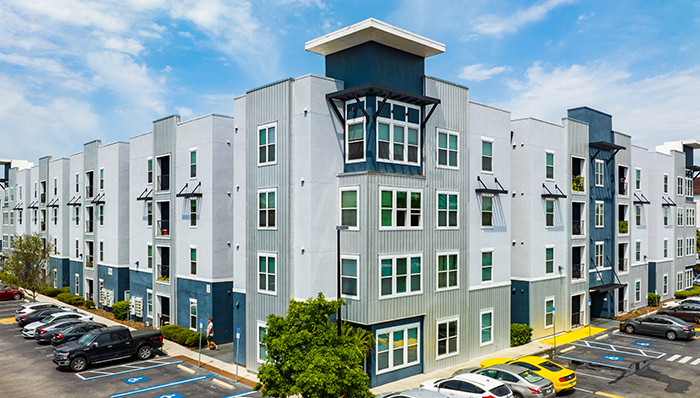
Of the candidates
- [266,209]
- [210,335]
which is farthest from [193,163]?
[210,335]

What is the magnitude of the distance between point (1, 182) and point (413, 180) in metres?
66.1

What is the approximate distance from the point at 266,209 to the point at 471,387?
12472 millimetres

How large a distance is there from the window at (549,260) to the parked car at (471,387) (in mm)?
16303

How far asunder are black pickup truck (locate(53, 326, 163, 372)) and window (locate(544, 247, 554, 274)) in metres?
24.3

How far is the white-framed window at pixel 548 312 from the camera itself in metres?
32.1

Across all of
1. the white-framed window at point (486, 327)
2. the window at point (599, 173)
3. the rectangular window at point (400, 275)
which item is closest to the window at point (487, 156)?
the rectangular window at point (400, 275)

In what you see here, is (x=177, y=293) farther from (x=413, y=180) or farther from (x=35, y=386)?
(x=413, y=180)

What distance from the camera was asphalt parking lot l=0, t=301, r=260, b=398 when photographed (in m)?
→ 21.5

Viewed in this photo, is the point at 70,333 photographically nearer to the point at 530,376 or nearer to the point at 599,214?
the point at 530,376

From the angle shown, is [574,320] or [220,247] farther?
[574,320]

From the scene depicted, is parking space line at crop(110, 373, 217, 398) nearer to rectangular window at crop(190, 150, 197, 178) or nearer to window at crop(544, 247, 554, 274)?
rectangular window at crop(190, 150, 197, 178)

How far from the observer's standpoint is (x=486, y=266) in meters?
28.3

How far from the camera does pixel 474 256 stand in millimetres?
27531

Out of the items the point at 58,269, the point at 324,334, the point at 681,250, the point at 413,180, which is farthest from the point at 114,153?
the point at 681,250
